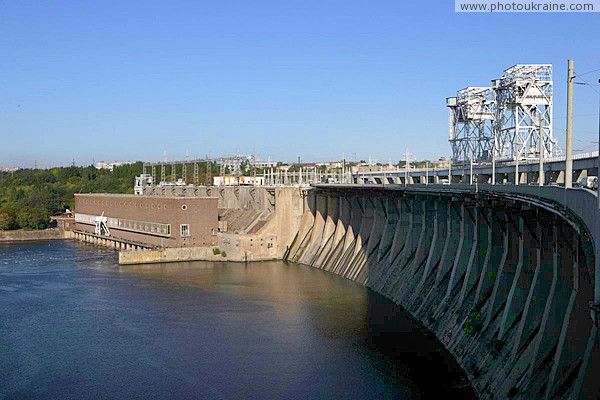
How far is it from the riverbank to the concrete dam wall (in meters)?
39.9

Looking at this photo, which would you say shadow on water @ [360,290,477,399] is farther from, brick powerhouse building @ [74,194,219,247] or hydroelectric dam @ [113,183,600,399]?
brick powerhouse building @ [74,194,219,247]

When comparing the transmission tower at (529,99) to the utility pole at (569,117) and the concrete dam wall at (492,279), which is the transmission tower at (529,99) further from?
the utility pole at (569,117)

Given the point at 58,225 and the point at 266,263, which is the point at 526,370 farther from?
the point at 58,225

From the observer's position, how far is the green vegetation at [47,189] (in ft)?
233

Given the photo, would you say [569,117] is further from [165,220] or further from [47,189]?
[47,189]

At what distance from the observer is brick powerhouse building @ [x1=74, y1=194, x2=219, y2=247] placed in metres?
47.9

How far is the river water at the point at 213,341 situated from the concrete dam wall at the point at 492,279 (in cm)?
111

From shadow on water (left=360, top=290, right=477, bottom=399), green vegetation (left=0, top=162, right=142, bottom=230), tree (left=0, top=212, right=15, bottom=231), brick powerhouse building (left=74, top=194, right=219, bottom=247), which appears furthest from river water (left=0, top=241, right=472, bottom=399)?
green vegetation (left=0, top=162, right=142, bottom=230)

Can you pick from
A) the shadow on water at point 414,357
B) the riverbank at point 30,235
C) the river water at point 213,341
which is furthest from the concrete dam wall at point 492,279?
the riverbank at point 30,235

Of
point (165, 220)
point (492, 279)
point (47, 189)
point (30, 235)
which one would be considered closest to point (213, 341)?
point (492, 279)

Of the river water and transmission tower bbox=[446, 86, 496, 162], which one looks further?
transmission tower bbox=[446, 86, 496, 162]

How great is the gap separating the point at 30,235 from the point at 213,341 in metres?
49.2

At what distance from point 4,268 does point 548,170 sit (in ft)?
113

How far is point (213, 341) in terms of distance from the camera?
23.8 metres
